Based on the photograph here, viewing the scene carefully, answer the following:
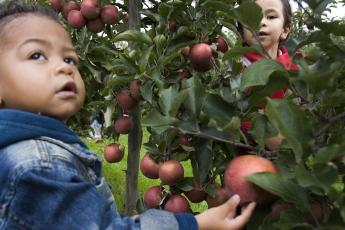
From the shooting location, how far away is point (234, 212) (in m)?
1.02

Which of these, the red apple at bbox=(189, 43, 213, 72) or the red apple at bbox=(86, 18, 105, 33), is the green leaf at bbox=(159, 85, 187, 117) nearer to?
the red apple at bbox=(189, 43, 213, 72)

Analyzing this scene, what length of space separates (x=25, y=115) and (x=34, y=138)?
5cm

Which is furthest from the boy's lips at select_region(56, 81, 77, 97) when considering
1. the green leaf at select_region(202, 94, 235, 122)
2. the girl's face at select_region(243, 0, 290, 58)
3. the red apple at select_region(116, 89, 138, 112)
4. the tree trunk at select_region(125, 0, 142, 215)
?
the tree trunk at select_region(125, 0, 142, 215)

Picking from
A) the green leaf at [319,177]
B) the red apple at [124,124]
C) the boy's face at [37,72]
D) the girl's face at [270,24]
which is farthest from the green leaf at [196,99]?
the red apple at [124,124]

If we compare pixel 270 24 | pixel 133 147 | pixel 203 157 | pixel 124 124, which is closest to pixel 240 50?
pixel 203 157

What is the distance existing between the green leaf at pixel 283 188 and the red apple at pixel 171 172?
437 millimetres

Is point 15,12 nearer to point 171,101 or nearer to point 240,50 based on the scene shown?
point 171,101

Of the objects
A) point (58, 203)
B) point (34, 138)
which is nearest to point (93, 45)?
point (34, 138)

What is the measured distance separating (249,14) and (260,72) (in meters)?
0.12

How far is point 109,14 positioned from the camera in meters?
2.11

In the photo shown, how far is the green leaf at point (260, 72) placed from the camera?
0.99 metres

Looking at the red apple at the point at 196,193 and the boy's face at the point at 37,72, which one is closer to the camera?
the boy's face at the point at 37,72

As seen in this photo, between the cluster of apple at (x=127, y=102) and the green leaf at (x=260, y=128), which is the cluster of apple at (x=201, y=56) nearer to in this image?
the cluster of apple at (x=127, y=102)

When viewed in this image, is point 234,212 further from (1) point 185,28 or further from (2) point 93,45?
(2) point 93,45
